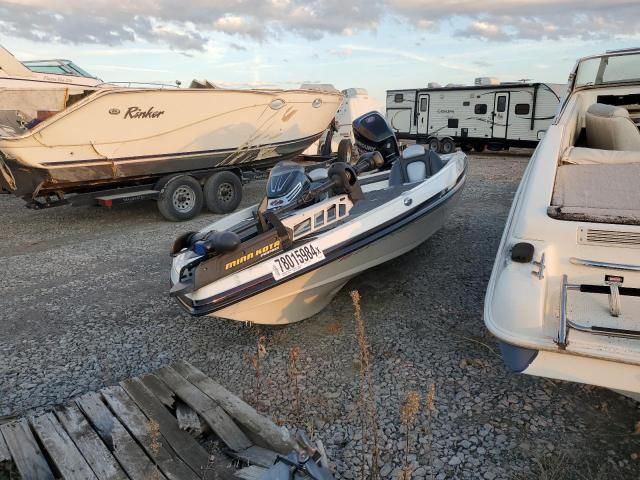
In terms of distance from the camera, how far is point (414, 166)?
5.69 meters

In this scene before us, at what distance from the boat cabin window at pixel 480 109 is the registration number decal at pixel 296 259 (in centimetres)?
1318

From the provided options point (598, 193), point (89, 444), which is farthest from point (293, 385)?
point (598, 193)

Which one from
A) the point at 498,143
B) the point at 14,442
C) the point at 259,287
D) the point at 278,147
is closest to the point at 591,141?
the point at 259,287

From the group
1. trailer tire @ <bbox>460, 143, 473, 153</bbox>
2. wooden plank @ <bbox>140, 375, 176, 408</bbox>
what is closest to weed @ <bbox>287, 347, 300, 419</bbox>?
wooden plank @ <bbox>140, 375, 176, 408</bbox>

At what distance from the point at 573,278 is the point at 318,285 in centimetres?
188

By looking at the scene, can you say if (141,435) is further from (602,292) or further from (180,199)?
(180,199)

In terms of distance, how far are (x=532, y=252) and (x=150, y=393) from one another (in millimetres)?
2288

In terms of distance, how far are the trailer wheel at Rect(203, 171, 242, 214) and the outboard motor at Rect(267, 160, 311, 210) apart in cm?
418

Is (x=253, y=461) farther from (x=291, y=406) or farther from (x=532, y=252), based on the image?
(x=532, y=252)

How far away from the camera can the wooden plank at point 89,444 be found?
7.27ft

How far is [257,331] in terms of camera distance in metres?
3.94

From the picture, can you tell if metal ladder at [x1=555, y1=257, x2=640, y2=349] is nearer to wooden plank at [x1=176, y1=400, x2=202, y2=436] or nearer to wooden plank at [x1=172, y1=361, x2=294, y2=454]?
wooden plank at [x1=172, y1=361, x2=294, y2=454]

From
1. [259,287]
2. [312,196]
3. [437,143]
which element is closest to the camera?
[259,287]

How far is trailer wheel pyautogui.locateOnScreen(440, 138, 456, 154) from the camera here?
1563cm
